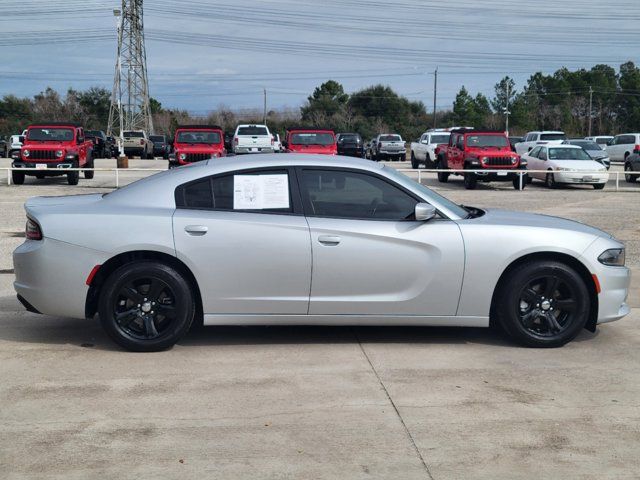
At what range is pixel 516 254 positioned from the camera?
260 inches

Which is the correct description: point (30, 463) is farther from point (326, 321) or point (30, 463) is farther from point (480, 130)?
point (480, 130)

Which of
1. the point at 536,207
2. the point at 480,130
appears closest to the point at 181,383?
the point at 536,207

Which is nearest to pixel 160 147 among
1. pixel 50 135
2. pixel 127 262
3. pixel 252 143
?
pixel 252 143

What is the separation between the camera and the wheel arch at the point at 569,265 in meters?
6.67

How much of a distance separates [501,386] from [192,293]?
2456 millimetres

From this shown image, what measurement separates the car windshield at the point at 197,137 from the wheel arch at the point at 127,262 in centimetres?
2048

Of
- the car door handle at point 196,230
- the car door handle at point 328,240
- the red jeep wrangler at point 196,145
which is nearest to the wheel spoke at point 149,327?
the car door handle at point 196,230

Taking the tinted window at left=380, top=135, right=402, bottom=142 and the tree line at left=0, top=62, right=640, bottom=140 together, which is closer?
the tinted window at left=380, top=135, right=402, bottom=142

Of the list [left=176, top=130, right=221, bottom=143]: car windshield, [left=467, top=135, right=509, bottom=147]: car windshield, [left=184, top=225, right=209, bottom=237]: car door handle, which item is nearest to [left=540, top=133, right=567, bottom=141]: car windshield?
[left=467, top=135, right=509, bottom=147]: car windshield

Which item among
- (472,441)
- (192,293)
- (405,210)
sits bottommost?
(472,441)

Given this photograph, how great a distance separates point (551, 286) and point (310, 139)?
22.1 meters

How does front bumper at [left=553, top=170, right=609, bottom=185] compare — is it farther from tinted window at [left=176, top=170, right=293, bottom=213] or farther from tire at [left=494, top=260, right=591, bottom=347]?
tinted window at [left=176, top=170, right=293, bottom=213]

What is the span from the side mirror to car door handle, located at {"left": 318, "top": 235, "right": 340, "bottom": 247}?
Result: 653 mm

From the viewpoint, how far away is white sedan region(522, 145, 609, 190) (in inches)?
1000
